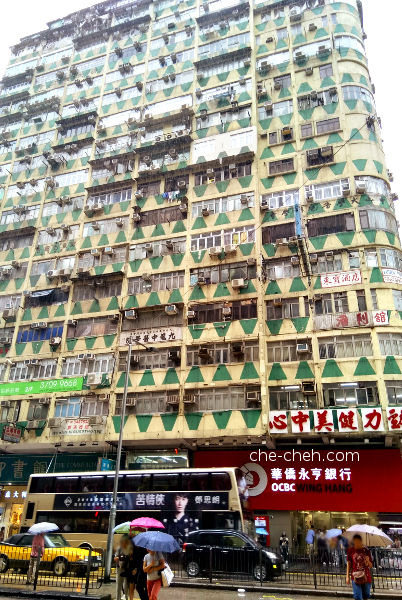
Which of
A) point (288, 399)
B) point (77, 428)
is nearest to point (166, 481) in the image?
point (288, 399)

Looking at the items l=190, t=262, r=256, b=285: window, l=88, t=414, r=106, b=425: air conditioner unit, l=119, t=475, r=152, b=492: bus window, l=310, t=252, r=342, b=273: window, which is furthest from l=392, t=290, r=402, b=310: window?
l=88, t=414, r=106, b=425: air conditioner unit

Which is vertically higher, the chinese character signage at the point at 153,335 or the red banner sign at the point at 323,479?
the chinese character signage at the point at 153,335

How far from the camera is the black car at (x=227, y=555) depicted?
611 inches

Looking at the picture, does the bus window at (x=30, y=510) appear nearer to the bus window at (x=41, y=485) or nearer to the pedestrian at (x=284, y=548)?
the bus window at (x=41, y=485)

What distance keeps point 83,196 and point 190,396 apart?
18459 millimetres

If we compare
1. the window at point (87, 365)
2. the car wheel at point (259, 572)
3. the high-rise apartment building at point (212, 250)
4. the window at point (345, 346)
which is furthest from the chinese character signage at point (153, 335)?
the car wheel at point (259, 572)

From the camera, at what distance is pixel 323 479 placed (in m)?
23.8

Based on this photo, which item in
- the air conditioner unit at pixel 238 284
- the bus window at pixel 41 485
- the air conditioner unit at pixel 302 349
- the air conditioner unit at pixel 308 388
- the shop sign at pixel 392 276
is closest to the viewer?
the bus window at pixel 41 485

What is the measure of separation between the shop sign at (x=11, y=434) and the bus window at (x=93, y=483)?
8.29 meters

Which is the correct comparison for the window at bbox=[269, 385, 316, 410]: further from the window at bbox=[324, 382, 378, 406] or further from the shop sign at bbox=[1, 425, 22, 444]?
the shop sign at bbox=[1, 425, 22, 444]

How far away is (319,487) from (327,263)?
1197 centimetres

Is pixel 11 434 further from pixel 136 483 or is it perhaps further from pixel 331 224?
pixel 331 224

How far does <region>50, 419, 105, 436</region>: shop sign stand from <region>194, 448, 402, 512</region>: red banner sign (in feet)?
25.7

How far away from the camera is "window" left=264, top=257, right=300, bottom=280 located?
27.6 meters
